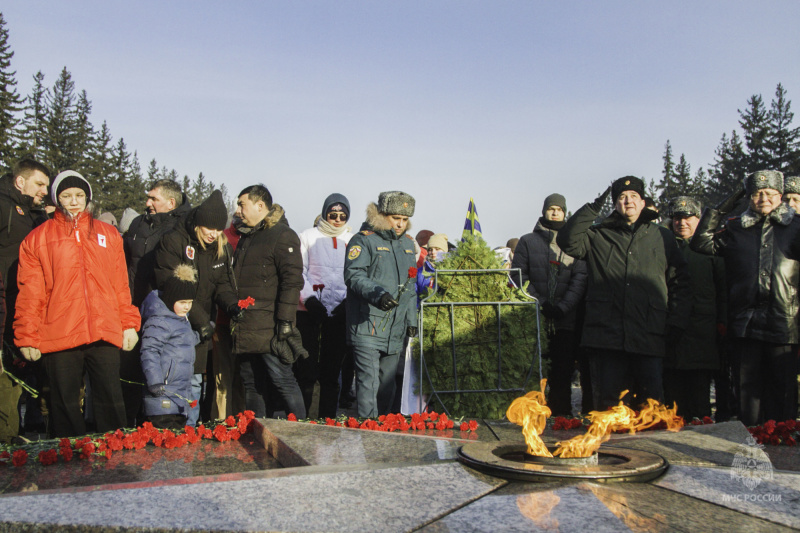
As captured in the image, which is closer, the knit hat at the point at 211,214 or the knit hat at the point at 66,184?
the knit hat at the point at 66,184

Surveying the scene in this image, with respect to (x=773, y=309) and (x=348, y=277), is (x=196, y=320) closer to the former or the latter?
(x=348, y=277)

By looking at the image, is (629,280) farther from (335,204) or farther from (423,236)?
(423,236)

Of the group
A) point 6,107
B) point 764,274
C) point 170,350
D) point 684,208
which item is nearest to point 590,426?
point 764,274

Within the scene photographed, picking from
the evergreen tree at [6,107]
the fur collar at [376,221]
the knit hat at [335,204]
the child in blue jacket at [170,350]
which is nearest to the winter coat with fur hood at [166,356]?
the child in blue jacket at [170,350]

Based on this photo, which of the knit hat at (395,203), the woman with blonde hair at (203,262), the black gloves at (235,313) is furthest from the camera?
the knit hat at (395,203)

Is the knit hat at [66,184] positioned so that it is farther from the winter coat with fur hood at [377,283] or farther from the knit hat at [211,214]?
the winter coat with fur hood at [377,283]

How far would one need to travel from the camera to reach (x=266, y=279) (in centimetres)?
596

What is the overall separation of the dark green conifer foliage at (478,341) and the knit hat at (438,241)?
9.76ft

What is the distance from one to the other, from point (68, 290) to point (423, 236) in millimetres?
5837

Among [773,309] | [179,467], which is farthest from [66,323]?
[773,309]

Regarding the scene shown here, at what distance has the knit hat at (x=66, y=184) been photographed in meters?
4.95

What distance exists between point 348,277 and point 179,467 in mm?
2486

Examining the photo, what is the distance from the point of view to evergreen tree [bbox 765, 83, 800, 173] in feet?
158

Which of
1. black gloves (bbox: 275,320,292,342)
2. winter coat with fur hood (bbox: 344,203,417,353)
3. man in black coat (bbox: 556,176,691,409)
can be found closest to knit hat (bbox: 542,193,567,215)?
man in black coat (bbox: 556,176,691,409)
